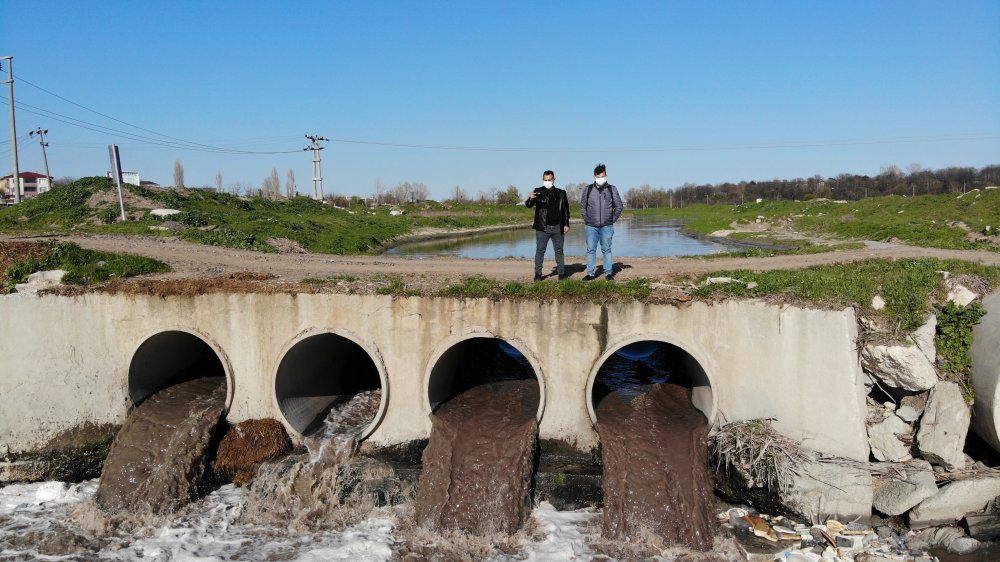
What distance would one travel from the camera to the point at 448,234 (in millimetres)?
46156

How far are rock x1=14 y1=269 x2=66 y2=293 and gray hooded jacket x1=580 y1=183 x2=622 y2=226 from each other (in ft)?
31.9

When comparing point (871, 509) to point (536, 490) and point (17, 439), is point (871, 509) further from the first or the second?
point (17, 439)

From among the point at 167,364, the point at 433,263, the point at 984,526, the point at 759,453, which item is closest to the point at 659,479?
the point at 759,453

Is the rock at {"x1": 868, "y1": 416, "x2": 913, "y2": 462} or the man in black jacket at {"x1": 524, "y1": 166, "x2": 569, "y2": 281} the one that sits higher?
the man in black jacket at {"x1": 524, "y1": 166, "x2": 569, "y2": 281}

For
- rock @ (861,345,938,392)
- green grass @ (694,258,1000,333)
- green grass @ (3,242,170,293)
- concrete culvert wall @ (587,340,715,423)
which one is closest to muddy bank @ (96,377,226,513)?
green grass @ (3,242,170,293)

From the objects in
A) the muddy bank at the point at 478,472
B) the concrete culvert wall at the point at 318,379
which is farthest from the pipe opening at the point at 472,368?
the concrete culvert wall at the point at 318,379

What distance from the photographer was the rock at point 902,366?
8703mm

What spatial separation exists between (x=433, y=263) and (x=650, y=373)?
579cm

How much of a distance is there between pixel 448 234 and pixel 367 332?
36067mm

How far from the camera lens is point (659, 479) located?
8.56 m

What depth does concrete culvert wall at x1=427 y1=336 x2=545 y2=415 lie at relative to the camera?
10539mm

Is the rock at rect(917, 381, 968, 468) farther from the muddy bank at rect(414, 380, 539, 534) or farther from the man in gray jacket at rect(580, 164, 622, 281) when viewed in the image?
the muddy bank at rect(414, 380, 539, 534)

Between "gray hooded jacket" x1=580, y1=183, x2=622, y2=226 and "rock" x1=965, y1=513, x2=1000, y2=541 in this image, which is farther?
"gray hooded jacket" x1=580, y1=183, x2=622, y2=226

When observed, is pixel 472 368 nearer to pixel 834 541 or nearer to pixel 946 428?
pixel 834 541
